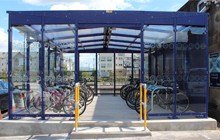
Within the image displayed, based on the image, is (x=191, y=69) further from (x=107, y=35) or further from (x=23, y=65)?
(x=23, y=65)

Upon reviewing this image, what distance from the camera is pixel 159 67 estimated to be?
10391 mm

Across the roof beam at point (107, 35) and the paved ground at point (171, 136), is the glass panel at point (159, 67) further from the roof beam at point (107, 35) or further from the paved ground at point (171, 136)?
the roof beam at point (107, 35)

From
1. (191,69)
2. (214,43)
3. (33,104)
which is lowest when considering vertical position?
(33,104)

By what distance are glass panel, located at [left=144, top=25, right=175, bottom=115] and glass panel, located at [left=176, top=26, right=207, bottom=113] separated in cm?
26

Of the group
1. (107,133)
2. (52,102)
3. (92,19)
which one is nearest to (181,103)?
(107,133)

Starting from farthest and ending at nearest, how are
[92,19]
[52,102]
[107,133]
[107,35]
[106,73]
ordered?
[106,73]
[107,35]
[52,102]
[92,19]
[107,133]

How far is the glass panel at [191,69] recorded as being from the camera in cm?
751

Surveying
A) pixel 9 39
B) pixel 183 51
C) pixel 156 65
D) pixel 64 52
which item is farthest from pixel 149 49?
pixel 9 39

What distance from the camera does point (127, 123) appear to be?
6.78 m

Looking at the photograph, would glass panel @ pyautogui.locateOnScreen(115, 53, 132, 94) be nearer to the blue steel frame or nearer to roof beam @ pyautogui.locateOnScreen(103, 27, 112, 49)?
roof beam @ pyautogui.locateOnScreen(103, 27, 112, 49)

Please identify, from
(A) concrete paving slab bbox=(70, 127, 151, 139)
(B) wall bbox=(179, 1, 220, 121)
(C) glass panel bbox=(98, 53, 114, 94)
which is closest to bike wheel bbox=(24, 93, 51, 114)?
(A) concrete paving slab bbox=(70, 127, 151, 139)

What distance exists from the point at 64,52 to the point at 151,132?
668 centimetres

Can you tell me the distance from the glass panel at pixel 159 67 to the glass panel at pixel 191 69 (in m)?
0.26

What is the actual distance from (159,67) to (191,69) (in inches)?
101
